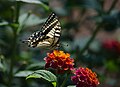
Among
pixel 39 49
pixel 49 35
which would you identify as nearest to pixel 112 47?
pixel 39 49

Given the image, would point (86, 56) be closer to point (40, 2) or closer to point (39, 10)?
point (40, 2)

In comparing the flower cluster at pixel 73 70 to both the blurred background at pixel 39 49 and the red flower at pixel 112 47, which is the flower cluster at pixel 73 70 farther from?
the red flower at pixel 112 47

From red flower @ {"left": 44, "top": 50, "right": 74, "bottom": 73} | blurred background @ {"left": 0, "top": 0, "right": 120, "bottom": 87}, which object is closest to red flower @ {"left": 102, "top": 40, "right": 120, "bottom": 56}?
blurred background @ {"left": 0, "top": 0, "right": 120, "bottom": 87}

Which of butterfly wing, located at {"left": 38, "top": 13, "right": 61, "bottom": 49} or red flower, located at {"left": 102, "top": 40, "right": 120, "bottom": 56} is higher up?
butterfly wing, located at {"left": 38, "top": 13, "right": 61, "bottom": 49}

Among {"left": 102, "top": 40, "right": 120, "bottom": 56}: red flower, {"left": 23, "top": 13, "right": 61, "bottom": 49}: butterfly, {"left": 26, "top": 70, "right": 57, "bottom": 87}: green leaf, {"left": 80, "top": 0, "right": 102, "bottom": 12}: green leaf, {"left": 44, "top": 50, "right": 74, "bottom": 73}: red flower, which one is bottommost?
{"left": 102, "top": 40, "right": 120, "bottom": 56}: red flower

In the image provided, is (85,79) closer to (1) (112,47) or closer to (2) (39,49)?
(2) (39,49)

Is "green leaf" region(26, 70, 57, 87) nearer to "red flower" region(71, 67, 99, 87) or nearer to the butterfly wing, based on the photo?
"red flower" region(71, 67, 99, 87)

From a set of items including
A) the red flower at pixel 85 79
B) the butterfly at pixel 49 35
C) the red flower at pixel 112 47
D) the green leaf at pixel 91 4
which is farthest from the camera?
the red flower at pixel 112 47

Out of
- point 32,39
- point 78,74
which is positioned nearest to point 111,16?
point 32,39

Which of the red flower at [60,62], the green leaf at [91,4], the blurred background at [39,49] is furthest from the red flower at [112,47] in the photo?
the red flower at [60,62]
